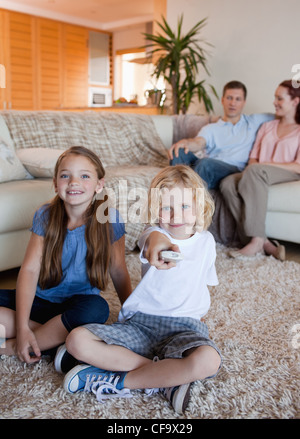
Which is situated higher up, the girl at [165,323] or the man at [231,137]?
the man at [231,137]

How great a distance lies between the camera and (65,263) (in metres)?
1.27

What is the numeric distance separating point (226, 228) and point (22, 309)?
1.64 metres

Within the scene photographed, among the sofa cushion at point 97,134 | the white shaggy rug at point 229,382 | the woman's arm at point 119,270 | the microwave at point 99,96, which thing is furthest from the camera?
the microwave at point 99,96

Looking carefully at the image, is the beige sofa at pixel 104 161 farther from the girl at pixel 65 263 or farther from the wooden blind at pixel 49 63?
the wooden blind at pixel 49 63

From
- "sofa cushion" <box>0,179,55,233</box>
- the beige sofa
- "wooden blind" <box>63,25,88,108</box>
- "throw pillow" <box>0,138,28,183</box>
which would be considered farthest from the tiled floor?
"wooden blind" <box>63,25,88,108</box>

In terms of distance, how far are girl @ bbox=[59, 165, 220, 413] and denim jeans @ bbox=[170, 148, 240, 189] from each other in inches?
54.9

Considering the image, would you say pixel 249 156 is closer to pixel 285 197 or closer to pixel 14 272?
pixel 285 197

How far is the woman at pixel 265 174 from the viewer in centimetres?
236

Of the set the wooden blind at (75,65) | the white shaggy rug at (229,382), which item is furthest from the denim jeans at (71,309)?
the wooden blind at (75,65)

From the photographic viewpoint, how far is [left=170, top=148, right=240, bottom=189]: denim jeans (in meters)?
2.61

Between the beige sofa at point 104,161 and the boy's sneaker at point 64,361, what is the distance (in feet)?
2.78

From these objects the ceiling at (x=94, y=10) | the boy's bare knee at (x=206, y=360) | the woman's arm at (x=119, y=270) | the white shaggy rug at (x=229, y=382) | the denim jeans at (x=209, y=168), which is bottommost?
the white shaggy rug at (x=229, y=382)

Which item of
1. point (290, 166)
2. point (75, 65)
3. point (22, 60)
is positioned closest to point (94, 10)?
point (75, 65)

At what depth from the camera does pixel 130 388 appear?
1.03 m
